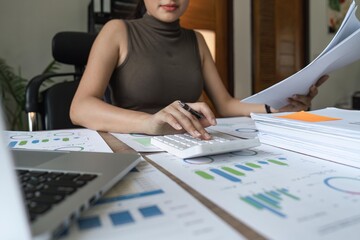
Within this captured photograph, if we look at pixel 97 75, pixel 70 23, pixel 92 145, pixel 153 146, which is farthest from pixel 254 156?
pixel 70 23

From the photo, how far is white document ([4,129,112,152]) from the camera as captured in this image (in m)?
0.53

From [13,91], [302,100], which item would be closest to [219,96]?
[302,100]

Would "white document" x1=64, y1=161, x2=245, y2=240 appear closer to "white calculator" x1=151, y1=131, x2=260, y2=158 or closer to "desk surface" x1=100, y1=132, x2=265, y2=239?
"desk surface" x1=100, y1=132, x2=265, y2=239

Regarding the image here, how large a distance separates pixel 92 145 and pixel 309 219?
1.36ft

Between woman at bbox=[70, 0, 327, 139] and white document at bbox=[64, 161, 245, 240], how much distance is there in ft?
1.46

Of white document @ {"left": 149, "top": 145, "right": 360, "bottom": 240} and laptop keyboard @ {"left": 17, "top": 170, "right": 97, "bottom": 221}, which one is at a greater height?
laptop keyboard @ {"left": 17, "top": 170, "right": 97, "bottom": 221}

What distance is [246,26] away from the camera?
8.55 feet

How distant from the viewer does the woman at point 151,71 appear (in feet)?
2.70

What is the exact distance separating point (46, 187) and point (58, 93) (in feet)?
3.04

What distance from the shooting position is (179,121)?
1.73ft

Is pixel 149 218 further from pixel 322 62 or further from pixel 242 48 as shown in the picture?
pixel 242 48

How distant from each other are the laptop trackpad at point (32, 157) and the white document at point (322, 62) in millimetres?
400

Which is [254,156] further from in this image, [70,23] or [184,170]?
[70,23]

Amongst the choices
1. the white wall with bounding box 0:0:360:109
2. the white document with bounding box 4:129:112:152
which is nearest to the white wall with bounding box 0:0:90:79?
the white wall with bounding box 0:0:360:109
